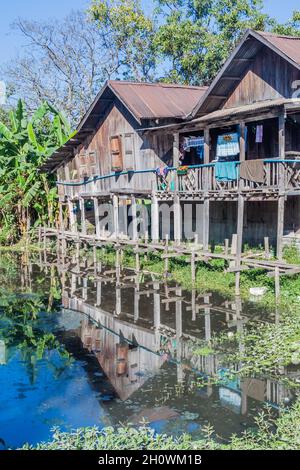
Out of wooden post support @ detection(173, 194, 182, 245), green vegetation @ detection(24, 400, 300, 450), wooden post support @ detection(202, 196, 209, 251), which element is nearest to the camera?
green vegetation @ detection(24, 400, 300, 450)

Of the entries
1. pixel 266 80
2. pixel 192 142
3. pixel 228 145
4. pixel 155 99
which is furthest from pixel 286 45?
pixel 155 99

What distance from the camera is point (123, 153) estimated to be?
67.9 ft

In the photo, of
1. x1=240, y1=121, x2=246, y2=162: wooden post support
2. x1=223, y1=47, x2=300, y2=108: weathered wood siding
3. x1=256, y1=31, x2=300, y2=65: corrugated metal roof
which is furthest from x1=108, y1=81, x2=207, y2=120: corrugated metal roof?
x1=256, y1=31, x2=300, y2=65: corrugated metal roof

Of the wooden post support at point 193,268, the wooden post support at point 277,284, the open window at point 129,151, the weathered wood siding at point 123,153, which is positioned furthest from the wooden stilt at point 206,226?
the open window at point 129,151

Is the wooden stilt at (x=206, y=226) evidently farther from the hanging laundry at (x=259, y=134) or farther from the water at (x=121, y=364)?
Answer: the hanging laundry at (x=259, y=134)

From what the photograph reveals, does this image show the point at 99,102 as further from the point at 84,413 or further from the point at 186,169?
the point at 84,413

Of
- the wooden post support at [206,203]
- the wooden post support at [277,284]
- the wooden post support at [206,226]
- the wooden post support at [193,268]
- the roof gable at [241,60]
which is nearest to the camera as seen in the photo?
the wooden post support at [277,284]

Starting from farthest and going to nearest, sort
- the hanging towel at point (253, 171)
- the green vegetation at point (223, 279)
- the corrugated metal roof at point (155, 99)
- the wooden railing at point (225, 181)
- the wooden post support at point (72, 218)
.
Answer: the wooden post support at point (72, 218)
the corrugated metal roof at point (155, 99)
the hanging towel at point (253, 171)
the wooden railing at point (225, 181)
the green vegetation at point (223, 279)

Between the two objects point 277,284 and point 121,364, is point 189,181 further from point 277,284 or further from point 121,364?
point 121,364

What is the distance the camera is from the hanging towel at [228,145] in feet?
55.0

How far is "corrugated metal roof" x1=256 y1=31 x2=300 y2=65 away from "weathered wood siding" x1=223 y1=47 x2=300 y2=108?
380mm

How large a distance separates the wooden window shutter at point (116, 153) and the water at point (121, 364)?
17.4ft

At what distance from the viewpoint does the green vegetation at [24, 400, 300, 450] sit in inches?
277

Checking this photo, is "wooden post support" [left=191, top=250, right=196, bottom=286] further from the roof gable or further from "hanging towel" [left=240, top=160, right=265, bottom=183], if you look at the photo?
the roof gable
